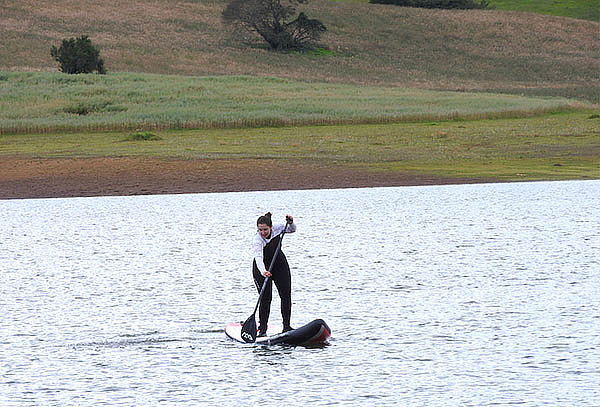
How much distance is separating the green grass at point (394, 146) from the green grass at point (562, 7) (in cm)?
12923

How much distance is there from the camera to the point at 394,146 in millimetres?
48031

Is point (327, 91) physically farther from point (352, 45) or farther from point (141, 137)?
point (352, 45)

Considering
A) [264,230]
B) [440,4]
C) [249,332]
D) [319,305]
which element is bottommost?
[319,305]

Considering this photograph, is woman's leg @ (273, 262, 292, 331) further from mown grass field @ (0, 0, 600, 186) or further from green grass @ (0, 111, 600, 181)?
mown grass field @ (0, 0, 600, 186)

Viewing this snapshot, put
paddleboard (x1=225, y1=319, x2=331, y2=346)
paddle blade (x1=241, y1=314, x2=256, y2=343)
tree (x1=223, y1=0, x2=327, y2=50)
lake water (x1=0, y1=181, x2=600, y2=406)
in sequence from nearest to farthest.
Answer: lake water (x1=0, y1=181, x2=600, y2=406), paddleboard (x1=225, y1=319, x2=331, y2=346), paddle blade (x1=241, y1=314, x2=256, y2=343), tree (x1=223, y1=0, x2=327, y2=50)

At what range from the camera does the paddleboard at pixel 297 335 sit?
16.1 meters

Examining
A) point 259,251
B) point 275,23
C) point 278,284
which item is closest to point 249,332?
point 278,284

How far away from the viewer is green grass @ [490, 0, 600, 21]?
594 feet

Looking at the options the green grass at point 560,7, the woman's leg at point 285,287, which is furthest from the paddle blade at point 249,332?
the green grass at point 560,7

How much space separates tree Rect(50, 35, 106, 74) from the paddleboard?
69490 millimetres

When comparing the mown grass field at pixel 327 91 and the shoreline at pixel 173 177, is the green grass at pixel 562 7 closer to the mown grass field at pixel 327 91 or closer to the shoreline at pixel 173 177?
the mown grass field at pixel 327 91

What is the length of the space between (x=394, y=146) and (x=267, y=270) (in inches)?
1252

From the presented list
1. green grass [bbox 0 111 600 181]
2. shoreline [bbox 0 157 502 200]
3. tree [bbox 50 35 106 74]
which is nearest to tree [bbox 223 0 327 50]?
tree [bbox 50 35 106 74]

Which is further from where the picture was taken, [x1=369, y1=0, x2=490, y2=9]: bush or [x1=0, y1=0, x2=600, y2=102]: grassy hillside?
[x1=369, y1=0, x2=490, y2=9]: bush
